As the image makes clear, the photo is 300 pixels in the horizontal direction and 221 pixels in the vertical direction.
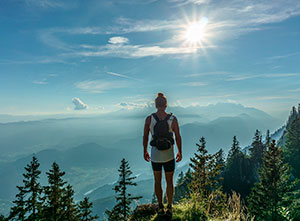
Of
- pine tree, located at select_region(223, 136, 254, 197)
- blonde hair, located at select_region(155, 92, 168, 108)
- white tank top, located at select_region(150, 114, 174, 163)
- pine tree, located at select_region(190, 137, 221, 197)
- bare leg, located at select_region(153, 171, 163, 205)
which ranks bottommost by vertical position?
pine tree, located at select_region(223, 136, 254, 197)

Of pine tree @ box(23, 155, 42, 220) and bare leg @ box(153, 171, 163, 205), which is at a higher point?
bare leg @ box(153, 171, 163, 205)

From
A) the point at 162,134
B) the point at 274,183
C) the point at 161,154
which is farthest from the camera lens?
the point at 274,183

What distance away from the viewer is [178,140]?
19.4 feet

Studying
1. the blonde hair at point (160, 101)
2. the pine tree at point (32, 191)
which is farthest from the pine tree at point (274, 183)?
the pine tree at point (32, 191)

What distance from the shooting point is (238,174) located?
50.6m

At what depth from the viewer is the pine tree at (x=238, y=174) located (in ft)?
159

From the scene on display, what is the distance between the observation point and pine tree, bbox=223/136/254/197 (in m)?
48.6

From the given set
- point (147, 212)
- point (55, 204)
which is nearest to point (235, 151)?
point (55, 204)

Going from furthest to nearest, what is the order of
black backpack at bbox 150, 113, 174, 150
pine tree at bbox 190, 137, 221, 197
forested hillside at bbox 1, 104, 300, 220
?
forested hillside at bbox 1, 104, 300, 220
pine tree at bbox 190, 137, 221, 197
black backpack at bbox 150, 113, 174, 150

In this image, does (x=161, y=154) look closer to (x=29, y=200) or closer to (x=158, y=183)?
(x=158, y=183)

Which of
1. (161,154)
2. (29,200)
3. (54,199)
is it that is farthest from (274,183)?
(29,200)

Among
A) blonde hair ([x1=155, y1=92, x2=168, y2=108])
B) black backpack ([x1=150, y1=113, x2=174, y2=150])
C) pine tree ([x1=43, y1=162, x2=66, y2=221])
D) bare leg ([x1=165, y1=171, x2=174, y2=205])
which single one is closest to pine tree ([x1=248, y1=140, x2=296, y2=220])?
bare leg ([x1=165, y1=171, x2=174, y2=205])

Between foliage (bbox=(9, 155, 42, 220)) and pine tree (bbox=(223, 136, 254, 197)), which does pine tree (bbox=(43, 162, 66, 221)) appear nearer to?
foliage (bbox=(9, 155, 42, 220))

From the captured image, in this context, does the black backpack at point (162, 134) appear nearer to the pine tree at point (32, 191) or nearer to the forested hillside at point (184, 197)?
the forested hillside at point (184, 197)
